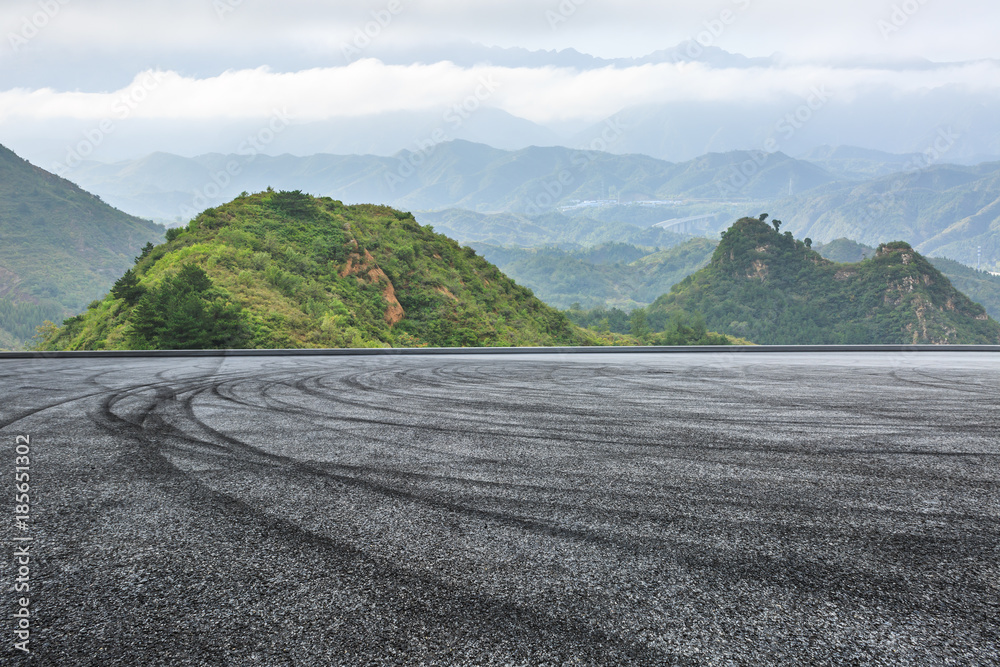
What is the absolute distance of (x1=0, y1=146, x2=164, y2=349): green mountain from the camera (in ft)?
301

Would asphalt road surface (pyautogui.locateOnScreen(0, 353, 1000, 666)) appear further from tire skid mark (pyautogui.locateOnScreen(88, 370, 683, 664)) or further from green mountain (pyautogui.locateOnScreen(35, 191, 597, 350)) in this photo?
green mountain (pyautogui.locateOnScreen(35, 191, 597, 350))

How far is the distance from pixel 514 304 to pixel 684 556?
50.0 metres

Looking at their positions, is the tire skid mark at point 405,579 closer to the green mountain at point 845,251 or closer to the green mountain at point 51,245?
the green mountain at point 51,245

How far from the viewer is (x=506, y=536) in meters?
3.52

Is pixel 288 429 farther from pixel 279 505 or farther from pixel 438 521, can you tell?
pixel 438 521

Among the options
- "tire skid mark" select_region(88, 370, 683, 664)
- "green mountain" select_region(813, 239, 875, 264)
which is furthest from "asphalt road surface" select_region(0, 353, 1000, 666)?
"green mountain" select_region(813, 239, 875, 264)

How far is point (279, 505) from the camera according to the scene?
161 inches

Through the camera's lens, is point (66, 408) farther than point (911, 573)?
Yes

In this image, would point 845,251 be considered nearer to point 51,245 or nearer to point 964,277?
point 964,277

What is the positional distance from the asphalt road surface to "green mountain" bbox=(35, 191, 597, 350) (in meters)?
17.8

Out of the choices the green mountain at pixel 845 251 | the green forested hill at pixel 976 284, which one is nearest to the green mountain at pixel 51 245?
the green forested hill at pixel 976 284

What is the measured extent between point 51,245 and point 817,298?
145578 mm

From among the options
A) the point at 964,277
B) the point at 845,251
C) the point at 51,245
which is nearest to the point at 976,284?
the point at 964,277

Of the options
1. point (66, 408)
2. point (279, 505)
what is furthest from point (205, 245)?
point (279, 505)
